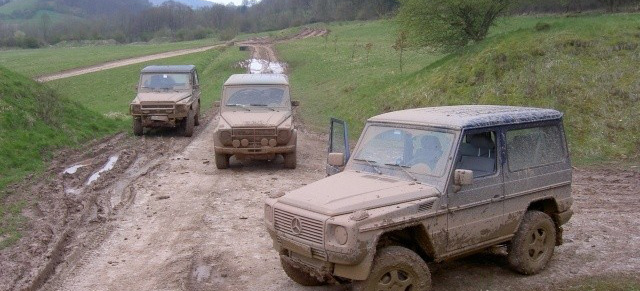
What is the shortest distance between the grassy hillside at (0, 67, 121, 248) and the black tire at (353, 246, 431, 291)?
6326mm

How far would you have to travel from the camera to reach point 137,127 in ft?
62.9

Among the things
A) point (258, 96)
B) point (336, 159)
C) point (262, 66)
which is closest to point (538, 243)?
point (336, 159)

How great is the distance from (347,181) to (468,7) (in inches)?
674

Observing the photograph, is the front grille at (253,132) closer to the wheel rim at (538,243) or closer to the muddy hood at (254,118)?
the muddy hood at (254,118)

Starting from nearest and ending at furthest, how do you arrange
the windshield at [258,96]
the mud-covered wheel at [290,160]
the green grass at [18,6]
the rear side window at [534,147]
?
1. the rear side window at [534,147]
2. the mud-covered wheel at [290,160]
3. the windshield at [258,96]
4. the green grass at [18,6]

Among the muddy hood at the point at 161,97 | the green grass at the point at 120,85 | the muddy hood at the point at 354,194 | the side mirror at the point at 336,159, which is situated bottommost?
the green grass at the point at 120,85

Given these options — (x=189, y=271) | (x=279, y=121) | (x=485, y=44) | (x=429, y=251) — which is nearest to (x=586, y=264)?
(x=429, y=251)

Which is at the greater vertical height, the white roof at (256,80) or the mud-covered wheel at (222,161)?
the white roof at (256,80)

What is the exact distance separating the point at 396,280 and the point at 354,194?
90 centimetres

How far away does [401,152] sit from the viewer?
276 inches

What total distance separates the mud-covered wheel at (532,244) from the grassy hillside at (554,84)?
725 cm

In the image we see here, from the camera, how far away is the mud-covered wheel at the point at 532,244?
721 cm

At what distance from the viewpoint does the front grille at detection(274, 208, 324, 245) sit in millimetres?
6012

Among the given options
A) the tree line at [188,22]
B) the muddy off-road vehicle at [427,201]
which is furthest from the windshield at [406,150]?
the tree line at [188,22]
